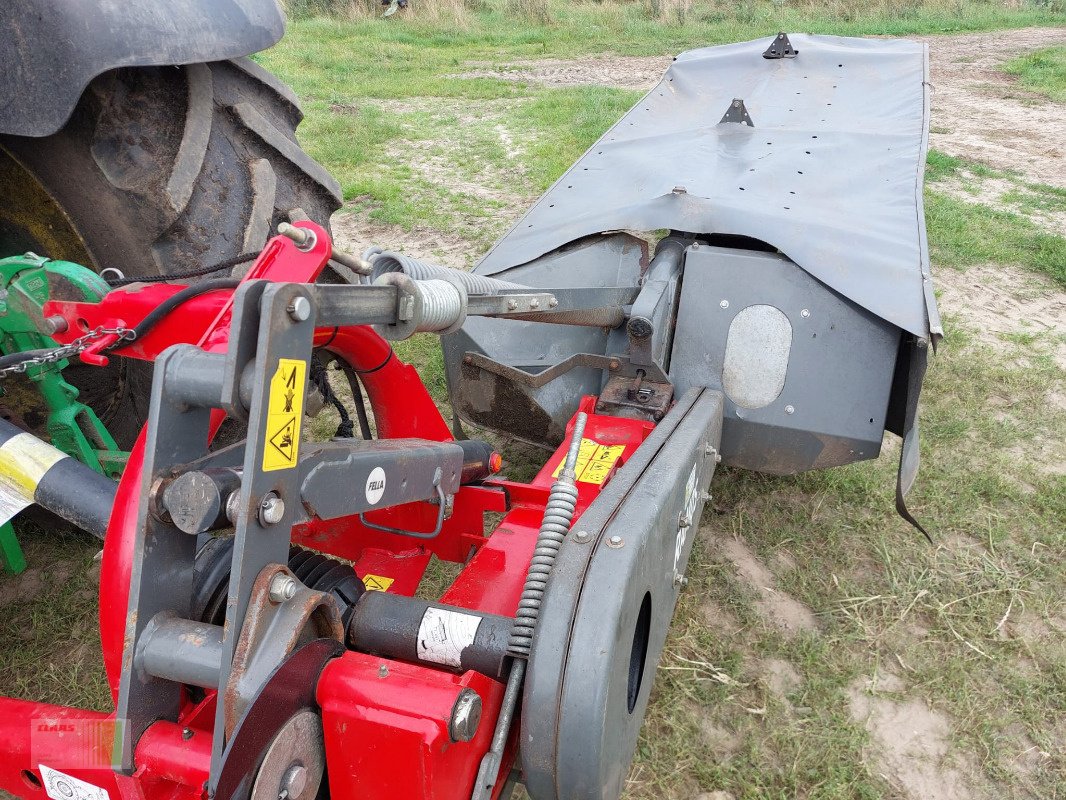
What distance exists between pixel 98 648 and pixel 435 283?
1.43m

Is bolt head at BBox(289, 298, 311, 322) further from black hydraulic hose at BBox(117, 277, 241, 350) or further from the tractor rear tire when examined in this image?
the tractor rear tire

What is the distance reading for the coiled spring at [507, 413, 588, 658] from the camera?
1.17m

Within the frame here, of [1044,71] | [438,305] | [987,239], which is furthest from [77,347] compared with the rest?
[1044,71]

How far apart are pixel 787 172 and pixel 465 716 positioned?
7.11ft

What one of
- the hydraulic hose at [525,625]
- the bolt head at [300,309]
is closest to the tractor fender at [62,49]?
the bolt head at [300,309]

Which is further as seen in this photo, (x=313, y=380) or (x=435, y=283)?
(x=313, y=380)

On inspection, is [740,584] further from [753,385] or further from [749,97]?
[749,97]

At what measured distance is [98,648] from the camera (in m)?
2.08

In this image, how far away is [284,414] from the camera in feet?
3.26

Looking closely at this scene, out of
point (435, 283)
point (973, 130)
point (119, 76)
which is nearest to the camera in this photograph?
point (435, 283)

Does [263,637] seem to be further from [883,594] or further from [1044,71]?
[1044,71]

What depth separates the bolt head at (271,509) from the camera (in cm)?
100

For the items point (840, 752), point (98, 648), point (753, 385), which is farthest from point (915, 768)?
point (98, 648)

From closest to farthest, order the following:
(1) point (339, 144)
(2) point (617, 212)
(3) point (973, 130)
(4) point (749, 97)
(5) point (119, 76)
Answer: (5) point (119, 76), (2) point (617, 212), (4) point (749, 97), (1) point (339, 144), (3) point (973, 130)
